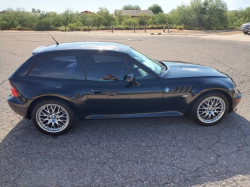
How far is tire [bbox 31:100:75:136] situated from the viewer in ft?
11.9

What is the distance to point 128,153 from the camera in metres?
3.26

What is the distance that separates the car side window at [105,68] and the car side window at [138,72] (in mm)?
93

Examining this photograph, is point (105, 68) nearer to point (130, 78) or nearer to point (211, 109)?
point (130, 78)

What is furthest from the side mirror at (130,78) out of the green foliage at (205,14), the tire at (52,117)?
the green foliage at (205,14)

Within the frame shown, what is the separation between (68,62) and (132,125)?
5.41 feet

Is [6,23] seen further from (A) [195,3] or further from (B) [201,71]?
(B) [201,71]

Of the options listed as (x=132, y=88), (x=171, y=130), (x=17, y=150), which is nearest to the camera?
(x=17, y=150)

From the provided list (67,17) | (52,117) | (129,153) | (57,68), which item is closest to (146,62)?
(57,68)

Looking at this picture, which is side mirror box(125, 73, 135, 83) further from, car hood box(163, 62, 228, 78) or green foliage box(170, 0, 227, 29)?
green foliage box(170, 0, 227, 29)

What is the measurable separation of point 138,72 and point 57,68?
141 centimetres

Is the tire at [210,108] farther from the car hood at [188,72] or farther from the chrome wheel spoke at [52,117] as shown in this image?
the chrome wheel spoke at [52,117]

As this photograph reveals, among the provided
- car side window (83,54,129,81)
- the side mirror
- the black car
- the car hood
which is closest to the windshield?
the black car

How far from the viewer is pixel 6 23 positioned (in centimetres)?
4038

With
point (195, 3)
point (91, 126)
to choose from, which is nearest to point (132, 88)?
point (91, 126)
